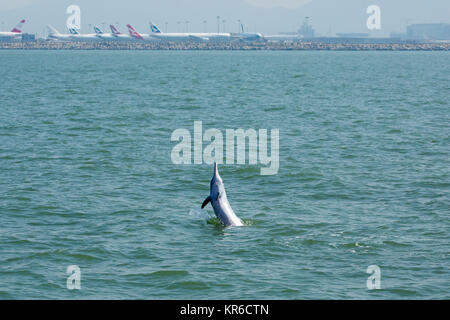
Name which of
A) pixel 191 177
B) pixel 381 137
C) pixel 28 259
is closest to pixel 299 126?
pixel 381 137

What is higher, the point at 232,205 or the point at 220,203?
the point at 220,203

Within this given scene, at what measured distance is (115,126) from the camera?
5588 cm

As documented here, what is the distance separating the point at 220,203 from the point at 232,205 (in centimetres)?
362

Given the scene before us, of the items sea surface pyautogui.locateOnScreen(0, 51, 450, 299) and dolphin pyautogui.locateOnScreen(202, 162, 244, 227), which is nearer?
sea surface pyautogui.locateOnScreen(0, 51, 450, 299)

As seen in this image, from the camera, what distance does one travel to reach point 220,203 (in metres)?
25.9

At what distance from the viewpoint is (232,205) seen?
29.4m

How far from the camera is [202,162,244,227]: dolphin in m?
25.7

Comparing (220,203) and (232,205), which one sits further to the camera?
(232,205)

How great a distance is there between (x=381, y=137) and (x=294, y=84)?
58468mm

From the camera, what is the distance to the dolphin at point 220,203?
2569 centimetres

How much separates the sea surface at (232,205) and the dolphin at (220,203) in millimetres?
504

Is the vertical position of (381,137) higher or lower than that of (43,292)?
higher

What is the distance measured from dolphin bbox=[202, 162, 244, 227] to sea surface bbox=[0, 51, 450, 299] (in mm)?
504

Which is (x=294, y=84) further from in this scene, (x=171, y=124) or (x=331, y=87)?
(x=171, y=124)
